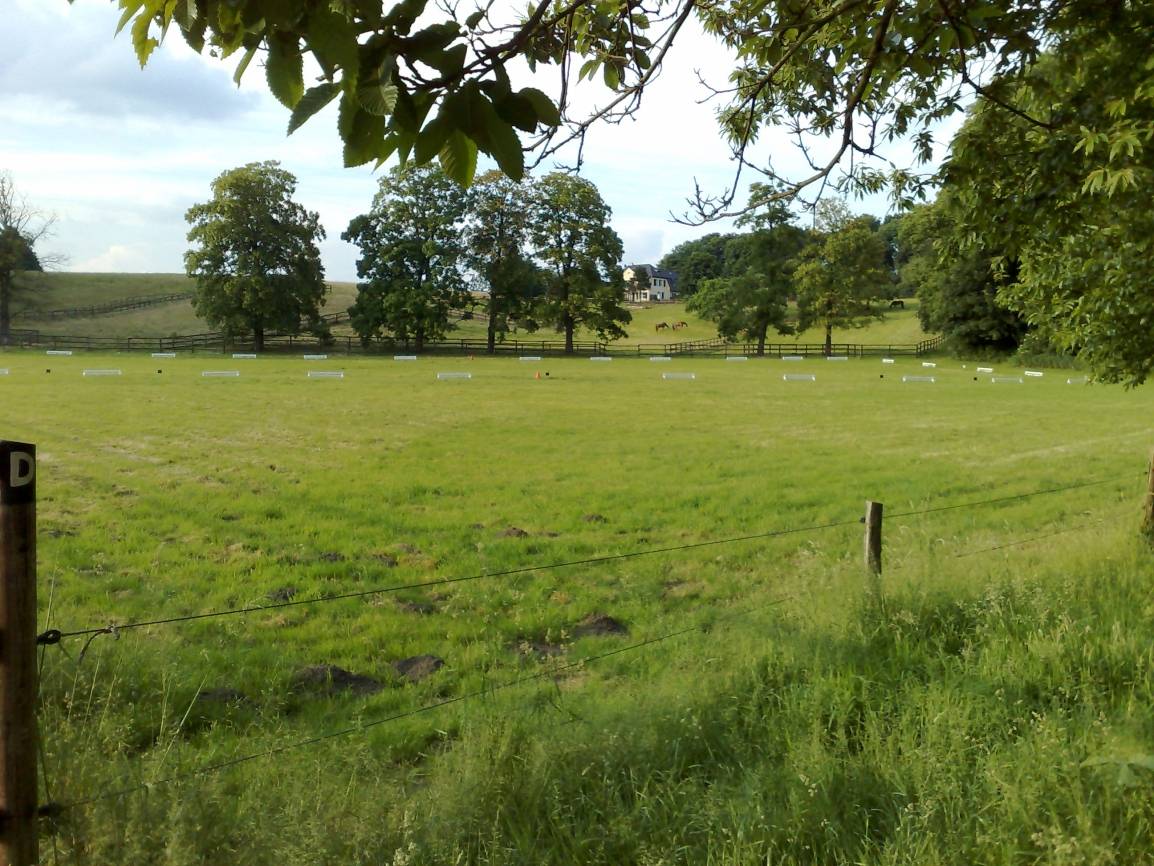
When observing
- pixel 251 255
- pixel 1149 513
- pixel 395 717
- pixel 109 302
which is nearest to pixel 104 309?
pixel 109 302

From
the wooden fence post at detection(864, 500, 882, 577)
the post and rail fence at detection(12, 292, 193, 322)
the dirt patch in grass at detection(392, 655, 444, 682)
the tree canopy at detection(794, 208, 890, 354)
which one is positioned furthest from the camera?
the post and rail fence at detection(12, 292, 193, 322)

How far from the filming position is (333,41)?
192cm

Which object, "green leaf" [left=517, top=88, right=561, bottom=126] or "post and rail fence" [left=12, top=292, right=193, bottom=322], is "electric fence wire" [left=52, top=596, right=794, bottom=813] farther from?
"post and rail fence" [left=12, top=292, right=193, bottom=322]

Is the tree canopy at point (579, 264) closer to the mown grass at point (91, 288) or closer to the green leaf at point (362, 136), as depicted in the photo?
the mown grass at point (91, 288)

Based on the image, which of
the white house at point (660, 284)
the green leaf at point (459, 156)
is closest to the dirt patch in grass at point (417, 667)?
the green leaf at point (459, 156)

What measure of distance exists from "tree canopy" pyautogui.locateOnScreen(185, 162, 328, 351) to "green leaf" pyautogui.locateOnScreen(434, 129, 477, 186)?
6045 centimetres

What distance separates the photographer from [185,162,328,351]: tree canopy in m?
A: 58.6

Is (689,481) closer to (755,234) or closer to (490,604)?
(490,604)

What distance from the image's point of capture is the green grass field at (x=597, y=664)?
3137 millimetres

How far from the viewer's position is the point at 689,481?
1384 cm

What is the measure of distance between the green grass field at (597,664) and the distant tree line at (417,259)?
47.6 m

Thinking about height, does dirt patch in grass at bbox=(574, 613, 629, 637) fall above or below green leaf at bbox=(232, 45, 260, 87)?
below

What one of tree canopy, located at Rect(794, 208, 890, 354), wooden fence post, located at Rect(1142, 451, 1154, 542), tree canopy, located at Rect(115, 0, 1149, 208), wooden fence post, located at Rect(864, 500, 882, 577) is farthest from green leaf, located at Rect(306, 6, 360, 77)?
tree canopy, located at Rect(794, 208, 890, 354)

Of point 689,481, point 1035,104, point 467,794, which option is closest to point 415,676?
point 467,794
